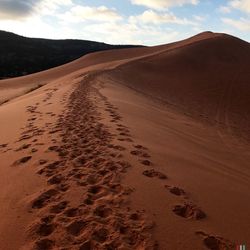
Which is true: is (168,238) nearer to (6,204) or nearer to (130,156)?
(6,204)

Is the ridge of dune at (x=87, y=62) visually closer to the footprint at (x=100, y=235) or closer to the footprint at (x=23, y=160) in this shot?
the footprint at (x=23, y=160)

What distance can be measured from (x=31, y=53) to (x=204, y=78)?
5656 cm

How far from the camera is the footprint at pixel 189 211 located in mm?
3916

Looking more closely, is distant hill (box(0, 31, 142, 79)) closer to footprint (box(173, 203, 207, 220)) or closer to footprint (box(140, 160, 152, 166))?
footprint (box(140, 160, 152, 166))

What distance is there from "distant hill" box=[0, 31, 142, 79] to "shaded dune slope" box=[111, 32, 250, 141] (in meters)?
32.9

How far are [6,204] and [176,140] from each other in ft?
13.6

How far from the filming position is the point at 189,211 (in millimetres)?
4023

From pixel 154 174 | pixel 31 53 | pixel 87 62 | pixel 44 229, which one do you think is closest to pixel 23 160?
pixel 154 174

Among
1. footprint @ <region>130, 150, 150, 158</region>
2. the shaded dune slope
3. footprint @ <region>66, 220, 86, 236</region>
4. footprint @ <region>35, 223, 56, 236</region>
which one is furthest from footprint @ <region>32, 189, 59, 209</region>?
the shaded dune slope

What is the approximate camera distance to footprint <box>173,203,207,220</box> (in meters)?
3.92

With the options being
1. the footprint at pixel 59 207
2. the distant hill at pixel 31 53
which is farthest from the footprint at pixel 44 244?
the distant hill at pixel 31 53

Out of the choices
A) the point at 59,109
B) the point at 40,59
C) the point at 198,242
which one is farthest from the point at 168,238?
the point at 40,59

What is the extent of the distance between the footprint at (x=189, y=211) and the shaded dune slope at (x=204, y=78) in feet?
28.7

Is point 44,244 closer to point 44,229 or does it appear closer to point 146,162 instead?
point 44,229
